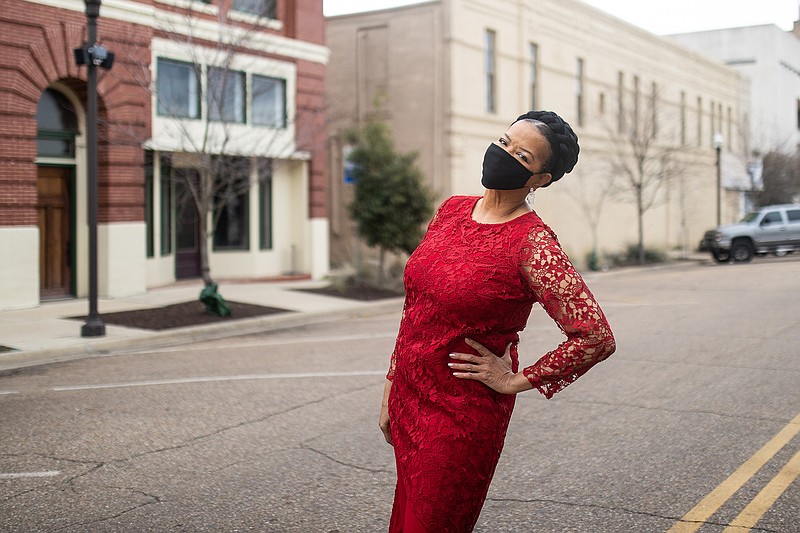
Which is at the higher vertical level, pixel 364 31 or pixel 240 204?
pixel 364 31

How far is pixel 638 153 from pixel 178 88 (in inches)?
814

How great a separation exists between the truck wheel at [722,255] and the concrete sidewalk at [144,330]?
16.7 metres

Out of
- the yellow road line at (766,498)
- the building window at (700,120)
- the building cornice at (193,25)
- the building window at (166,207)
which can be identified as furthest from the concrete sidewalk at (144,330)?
the building window at (700,120)

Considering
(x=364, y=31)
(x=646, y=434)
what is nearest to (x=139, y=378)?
(x=646, y=434)

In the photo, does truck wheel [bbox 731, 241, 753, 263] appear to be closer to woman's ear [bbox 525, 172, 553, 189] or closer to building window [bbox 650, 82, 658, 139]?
building window [bbox 650, 82, 658, 139]

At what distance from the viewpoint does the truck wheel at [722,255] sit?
31.6 meters

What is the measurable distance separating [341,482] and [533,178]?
11.3ft

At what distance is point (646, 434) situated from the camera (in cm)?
704

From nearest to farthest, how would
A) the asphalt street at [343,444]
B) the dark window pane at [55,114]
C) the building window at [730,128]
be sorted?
the asphalt street at [343,444] → the dark window pane at [55,114] → the building window at [730,128]

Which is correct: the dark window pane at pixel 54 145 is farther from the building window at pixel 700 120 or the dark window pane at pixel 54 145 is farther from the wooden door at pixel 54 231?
the building window at pixel 700 120

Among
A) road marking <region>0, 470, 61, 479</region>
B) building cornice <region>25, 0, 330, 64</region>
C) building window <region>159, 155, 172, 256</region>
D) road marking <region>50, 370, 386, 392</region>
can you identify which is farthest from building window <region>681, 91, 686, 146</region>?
road marking <region>0, 470, 61, 479</region>

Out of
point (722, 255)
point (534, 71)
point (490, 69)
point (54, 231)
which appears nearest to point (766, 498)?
point (54, 231)

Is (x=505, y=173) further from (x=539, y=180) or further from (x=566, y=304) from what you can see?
(x=566, y=304)

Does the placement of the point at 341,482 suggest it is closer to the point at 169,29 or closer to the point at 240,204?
the point at 169,29
